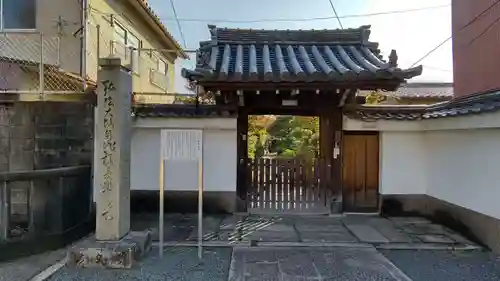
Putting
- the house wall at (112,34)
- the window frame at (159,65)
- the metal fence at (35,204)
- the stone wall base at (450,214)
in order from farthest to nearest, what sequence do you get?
1. the window frame at (159,65)
2. the house wall at (112,34)
3. the stone wall base at (450,214)
4. the metal fence at (35,204)

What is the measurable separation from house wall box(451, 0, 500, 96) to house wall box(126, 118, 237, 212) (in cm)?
546

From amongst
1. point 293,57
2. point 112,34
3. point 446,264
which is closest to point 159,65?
point 112,34

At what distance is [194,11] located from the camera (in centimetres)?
1972

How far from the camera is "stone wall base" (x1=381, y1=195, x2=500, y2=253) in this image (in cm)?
673

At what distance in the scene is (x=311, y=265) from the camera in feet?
19.5

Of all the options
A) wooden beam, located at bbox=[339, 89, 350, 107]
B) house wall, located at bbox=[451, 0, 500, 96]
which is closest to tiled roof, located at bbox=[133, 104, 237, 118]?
wooden beam, located at bbox=[339, 89, 350, 107]

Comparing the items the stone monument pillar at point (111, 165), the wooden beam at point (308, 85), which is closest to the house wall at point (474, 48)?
the wooden beam at point (308, 85)

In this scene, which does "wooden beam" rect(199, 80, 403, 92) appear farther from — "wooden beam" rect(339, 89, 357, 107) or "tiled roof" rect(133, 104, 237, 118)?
"tiled roof" rect(133, 104, 237, 118)

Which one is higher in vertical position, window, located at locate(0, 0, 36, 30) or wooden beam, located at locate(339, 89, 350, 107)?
window, located at locate(0, 0, 36, 30)

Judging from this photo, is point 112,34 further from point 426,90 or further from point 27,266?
point 426,90

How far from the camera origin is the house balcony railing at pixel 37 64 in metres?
8.83

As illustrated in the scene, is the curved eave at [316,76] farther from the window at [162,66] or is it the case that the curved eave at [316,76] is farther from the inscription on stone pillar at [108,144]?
the window at [162,66]

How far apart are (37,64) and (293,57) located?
574 centimetres

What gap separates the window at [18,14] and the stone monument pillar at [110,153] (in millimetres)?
5051
